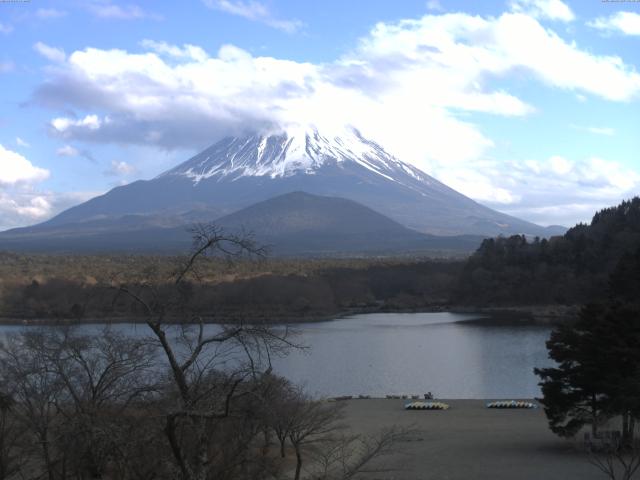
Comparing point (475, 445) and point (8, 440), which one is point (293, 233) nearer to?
point (475, 445)

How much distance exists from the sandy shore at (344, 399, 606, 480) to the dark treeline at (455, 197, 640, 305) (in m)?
35.1

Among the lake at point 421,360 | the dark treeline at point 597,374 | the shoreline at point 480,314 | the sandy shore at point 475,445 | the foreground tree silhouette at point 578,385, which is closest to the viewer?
the sandy shore at point 475,445

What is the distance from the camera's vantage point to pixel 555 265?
195 feet

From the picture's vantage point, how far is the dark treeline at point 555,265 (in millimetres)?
55688

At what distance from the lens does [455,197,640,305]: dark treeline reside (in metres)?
55.7

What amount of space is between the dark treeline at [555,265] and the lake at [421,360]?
12.2m

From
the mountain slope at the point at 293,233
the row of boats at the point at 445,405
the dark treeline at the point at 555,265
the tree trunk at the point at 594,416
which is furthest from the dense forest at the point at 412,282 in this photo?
the mountain slope at the point at 293,233

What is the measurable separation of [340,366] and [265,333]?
25094mm

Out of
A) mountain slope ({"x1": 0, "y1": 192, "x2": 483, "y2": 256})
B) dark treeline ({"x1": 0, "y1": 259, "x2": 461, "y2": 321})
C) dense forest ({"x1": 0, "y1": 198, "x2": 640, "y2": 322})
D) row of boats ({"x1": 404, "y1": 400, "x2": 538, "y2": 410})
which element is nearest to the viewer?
row of boats ({"x1": 404, "y1": 400, "x2": 538, "y2": 410})

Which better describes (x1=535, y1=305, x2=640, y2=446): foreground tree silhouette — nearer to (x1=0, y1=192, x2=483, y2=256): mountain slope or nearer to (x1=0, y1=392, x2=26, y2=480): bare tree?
(x1=0, y1=392, x2=26, y2=480): bare tree

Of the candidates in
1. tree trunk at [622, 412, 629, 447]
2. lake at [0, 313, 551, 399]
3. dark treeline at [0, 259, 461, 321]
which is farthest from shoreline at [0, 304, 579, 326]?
tree trunk at [622, 412, 629, 447]

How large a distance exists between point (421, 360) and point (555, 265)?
31.1m

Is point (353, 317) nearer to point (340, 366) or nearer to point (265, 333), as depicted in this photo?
point (340, 366)

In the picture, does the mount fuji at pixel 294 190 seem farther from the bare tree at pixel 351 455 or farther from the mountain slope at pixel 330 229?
the bare tree at pixel 351 455
